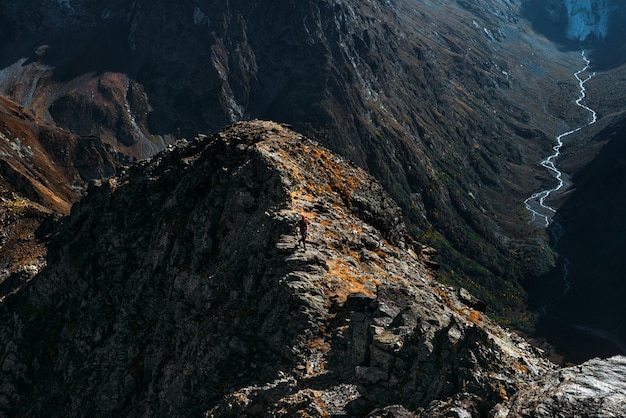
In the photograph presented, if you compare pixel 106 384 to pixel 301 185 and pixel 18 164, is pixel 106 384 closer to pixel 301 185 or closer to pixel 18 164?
pixel 301 185

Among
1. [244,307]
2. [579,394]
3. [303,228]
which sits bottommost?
[244,307]

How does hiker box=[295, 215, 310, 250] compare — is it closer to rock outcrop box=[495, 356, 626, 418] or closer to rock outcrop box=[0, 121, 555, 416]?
rock outcrop box=[0, 121, 555, 416]

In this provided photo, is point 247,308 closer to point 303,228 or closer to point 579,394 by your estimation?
point 303,228

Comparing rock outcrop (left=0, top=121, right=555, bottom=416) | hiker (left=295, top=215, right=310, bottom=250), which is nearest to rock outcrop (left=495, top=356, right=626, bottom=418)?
rock outcrop (left=0, top=121, right=555, bottom=416)

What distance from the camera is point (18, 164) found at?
7785 inches

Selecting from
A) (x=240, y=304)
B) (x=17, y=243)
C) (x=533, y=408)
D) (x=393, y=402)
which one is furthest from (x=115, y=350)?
(x=17, y=243)

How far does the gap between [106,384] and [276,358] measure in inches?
675

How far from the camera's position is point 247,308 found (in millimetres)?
31438

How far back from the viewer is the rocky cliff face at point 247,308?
23.4m

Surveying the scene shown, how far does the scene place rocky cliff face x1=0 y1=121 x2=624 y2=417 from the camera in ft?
76.6

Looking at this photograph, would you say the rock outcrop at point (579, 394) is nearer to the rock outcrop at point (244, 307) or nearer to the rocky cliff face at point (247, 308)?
the rocky cliff face at point (247, 308)

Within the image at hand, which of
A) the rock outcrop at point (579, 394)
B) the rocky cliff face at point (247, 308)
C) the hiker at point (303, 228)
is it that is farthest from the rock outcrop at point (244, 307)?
the rock outcrop at point (579, 394)

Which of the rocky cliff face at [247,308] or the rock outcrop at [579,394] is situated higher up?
the rock outcrop at [579,394]

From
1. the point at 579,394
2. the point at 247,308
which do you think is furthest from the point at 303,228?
the point at 579,394
